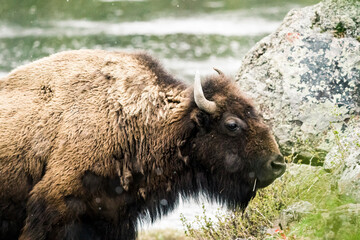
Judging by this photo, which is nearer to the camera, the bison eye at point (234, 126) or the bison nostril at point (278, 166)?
the bison nostril at point (278, 166)

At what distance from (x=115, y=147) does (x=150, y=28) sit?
52.3ft

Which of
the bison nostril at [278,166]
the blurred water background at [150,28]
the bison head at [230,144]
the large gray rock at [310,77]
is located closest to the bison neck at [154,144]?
the bison head at [230,144]

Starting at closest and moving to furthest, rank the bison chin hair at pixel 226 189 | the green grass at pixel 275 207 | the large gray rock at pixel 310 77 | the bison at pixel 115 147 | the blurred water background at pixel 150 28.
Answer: the bison at pixel 115 147, the bison chin hair at pixel 226 189, the green grass at pixel 275 207, the large gray rock at pixel 310 77, the blurred water background at pixel 150 28

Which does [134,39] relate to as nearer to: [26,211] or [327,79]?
[327,79]

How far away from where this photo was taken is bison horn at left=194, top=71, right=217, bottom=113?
18.1ft

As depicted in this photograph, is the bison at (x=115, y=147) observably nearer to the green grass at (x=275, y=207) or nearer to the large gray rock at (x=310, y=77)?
the green grass at (x=275, y=207)

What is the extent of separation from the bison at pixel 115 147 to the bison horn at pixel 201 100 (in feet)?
0.04

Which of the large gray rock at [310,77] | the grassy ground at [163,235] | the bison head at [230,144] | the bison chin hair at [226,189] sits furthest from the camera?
the grassy ground at [163,235]

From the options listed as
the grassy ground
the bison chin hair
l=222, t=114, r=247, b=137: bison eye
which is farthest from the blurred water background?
l=222, t=114, r=247, b=137: bison eye

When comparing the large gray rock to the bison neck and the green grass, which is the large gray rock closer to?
the green grass

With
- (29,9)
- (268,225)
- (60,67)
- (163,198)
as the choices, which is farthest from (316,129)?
(29,9)

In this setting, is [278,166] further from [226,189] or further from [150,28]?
[150,28]

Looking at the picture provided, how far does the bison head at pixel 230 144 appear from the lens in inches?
219

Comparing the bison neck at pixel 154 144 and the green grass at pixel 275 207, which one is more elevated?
the bison neck at pixel 154 144
